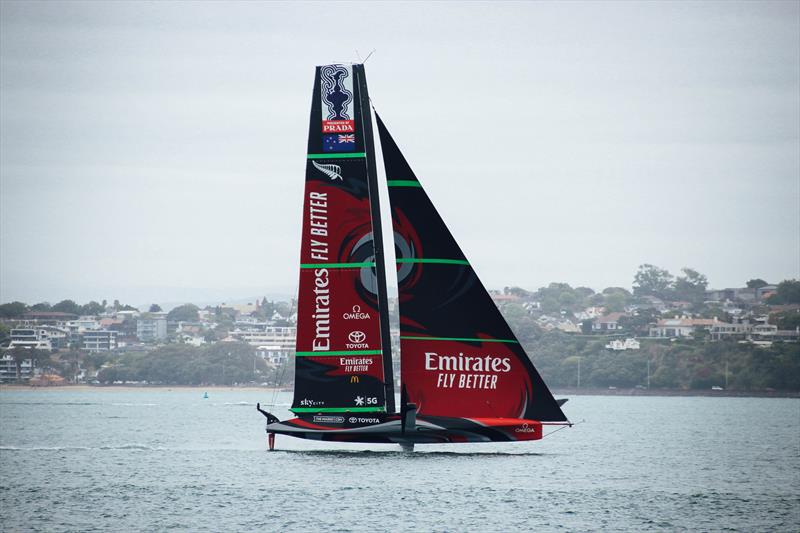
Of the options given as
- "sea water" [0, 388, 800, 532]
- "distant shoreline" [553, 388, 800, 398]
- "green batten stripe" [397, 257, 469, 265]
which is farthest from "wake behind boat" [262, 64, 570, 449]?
"distant shoreline" [553, 388, 800, 398]

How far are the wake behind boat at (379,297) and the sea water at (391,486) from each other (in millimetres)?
2298

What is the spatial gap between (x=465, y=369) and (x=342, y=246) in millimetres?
5616

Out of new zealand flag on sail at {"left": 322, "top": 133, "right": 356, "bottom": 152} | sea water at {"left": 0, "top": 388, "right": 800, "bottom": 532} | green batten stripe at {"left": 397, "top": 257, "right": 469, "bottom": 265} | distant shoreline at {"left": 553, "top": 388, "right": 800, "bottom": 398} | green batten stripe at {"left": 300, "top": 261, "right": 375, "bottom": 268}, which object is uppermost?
new zealand flag on sail at {"left": 322, "top": 133, "right": 356, "bottom": 152}

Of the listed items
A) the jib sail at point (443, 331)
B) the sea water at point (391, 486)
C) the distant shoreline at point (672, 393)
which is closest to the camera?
the sea water at point (391, 486)

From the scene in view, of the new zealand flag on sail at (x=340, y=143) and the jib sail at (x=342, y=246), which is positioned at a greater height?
the new zealand flag on sail at (x=340, y=143)

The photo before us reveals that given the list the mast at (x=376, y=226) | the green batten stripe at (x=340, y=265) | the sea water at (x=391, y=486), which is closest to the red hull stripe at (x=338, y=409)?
the mast at (x=376, y=226)

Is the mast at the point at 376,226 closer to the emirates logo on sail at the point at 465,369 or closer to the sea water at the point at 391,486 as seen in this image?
the emirates logo on sail at the point at 465,369

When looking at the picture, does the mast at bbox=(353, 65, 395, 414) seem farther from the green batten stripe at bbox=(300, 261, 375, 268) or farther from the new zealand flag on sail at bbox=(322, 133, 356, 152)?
the new zealand flag on sail at bbox=(322, 133, 356, 152)

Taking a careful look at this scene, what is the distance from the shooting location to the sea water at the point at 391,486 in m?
34.3

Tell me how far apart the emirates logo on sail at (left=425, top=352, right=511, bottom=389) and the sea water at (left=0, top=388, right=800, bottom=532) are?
2.92 metres

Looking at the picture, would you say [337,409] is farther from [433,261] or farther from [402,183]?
[402,183]

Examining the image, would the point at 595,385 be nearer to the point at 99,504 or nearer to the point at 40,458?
the point at 40,458

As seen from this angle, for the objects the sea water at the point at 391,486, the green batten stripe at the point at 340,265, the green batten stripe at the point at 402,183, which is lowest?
the sea water at the point at 391,486

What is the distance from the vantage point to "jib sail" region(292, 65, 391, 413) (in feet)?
144
